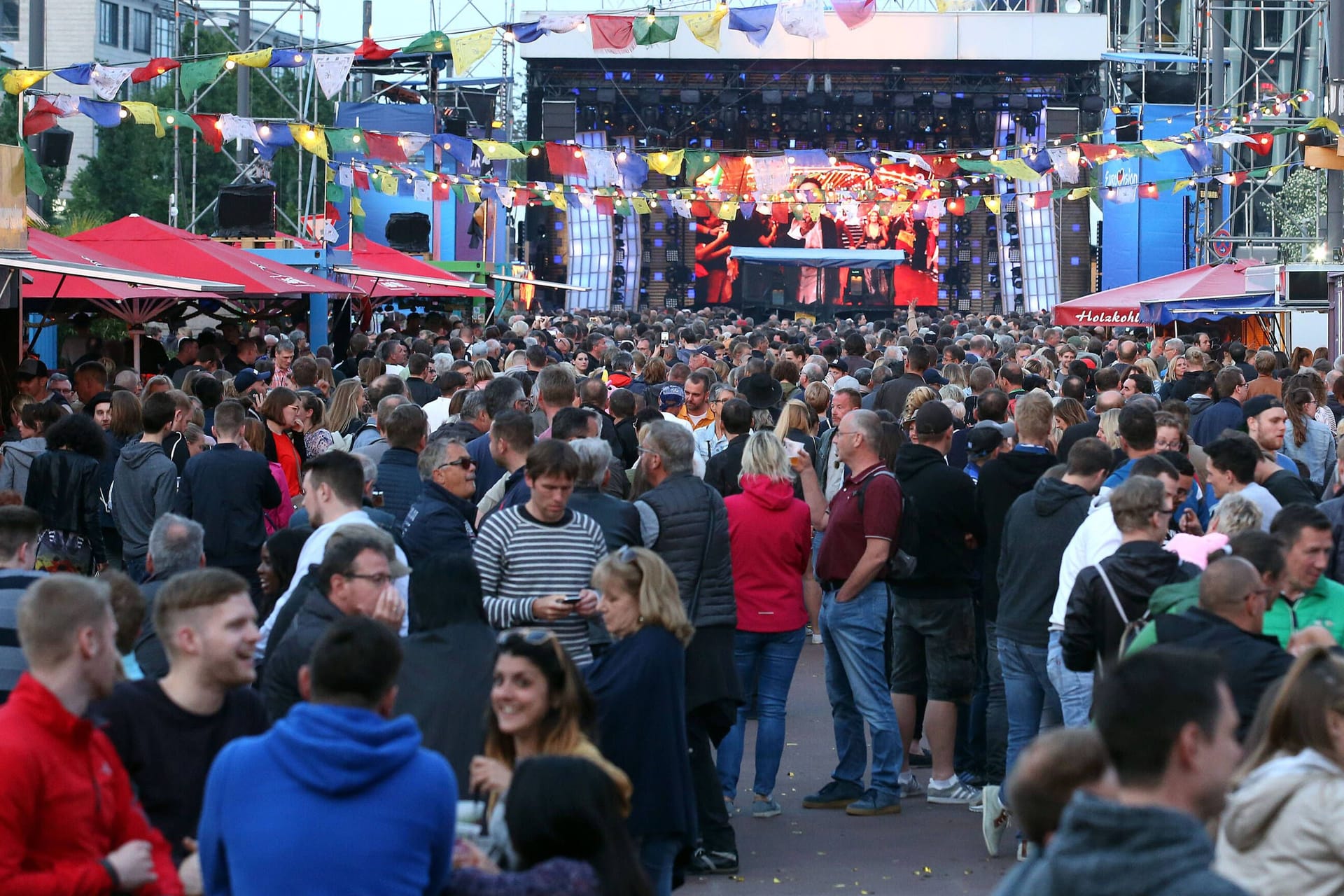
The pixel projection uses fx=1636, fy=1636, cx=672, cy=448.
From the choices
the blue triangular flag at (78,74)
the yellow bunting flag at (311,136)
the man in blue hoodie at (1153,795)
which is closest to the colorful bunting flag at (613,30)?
the yellow bunting flag at (311,136)

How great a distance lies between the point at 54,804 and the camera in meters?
3.09

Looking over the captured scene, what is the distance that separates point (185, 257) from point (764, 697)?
974 centimetres

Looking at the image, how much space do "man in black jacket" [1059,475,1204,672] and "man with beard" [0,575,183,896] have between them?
3.08 meters

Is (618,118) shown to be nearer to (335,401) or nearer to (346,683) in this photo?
(335,401)

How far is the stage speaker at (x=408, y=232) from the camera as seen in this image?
→ 29.3m

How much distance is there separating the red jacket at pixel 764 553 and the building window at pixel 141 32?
63142 millimetres

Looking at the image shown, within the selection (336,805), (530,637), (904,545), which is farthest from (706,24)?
(336,805)

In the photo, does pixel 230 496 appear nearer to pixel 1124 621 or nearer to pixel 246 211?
pixel 1124 621

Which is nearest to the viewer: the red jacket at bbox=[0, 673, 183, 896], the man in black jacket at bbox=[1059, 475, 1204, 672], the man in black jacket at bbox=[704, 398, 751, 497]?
the red jacket at bbox=[0, 673, 183, 896]

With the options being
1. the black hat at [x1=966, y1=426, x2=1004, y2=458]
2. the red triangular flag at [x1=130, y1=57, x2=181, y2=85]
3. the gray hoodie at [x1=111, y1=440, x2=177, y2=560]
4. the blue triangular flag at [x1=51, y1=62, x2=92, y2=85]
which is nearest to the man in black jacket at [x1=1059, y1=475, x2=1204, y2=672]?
the black hat at [x1=966, y1=426, x2=1004, y2=458]

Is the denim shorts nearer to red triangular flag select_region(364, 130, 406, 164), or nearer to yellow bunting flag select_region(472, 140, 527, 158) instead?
red triangular flag select_region(364, 130, 406, 164)

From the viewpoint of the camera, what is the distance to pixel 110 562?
8.45m

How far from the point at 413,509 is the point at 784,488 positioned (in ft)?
4.97

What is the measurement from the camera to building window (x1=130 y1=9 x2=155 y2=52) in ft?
212
